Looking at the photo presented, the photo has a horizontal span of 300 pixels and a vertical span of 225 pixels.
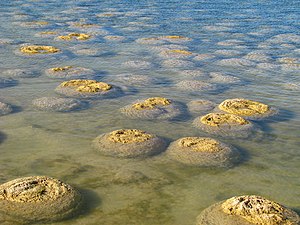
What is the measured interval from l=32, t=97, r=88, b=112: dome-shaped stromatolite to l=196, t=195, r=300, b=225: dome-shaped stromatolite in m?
4.13

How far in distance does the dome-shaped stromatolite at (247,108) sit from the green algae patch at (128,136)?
218 cm

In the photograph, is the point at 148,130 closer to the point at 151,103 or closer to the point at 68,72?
the point at 151,103

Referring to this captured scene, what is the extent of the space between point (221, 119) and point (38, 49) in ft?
24.9

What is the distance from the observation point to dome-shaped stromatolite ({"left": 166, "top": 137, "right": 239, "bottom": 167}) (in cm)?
609

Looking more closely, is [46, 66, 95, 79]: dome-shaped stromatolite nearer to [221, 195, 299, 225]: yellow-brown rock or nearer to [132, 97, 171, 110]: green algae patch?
[132, 97, 171, 110]: green algae patch

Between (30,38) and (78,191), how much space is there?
1105cm

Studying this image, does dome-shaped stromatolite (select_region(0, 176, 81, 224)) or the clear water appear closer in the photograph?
dome-shaped stromatolite (select_region(0, 176, 81, 224))

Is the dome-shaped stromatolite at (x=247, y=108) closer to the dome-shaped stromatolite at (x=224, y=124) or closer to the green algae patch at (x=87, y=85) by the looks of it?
the dome-shaped stromatolite at (x=224, y=124)

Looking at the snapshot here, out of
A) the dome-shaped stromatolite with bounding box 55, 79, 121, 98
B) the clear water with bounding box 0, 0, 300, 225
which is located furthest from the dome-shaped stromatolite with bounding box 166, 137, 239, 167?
→ the dome-shaped stromatolite with bounding box 55, 79, 121, 98

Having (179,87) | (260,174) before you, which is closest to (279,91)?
(179,87)

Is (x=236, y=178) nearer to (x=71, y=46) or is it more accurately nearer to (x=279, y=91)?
(x=279, y=91)

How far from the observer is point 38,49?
13.1 m

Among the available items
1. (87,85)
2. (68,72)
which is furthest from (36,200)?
(68,72)

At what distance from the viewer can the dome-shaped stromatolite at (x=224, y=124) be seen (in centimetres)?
725
